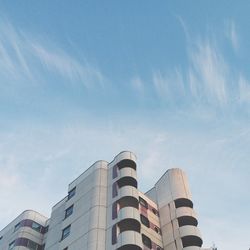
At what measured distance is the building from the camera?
5525 centimetres

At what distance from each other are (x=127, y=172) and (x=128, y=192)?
437 centimetres

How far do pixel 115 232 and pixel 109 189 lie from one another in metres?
9.55

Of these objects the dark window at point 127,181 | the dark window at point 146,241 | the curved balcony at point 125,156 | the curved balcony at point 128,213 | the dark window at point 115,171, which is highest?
the curved balcony at point 125,156

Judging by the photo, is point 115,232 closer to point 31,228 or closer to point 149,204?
point 149,204

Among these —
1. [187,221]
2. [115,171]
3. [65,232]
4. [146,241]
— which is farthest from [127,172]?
[65,232]

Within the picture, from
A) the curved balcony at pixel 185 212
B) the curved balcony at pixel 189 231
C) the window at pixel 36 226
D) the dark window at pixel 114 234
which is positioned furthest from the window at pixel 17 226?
the curved balcony at pixel 189 231

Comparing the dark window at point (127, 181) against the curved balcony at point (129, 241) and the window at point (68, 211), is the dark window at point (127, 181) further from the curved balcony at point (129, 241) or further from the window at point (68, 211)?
the curved balcony at point (129, 241)

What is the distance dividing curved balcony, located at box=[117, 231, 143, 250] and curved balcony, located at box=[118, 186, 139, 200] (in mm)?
6965

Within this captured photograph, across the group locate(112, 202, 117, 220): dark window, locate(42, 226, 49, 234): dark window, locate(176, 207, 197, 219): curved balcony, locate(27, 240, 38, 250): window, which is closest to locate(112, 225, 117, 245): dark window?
locate(112, 202, 117, 220): dark window

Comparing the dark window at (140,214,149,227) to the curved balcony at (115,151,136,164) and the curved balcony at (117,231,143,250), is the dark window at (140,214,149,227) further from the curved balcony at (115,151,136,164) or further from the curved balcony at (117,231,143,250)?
the curved balcony at (115,151,136,164)

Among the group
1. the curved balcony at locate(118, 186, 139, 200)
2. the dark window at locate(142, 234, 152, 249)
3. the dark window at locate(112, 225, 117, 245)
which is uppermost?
the curved balcony at locate(118, 186, 139, 200)

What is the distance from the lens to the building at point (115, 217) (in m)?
55.2

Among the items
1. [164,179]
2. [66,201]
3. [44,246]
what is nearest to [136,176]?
[164,179]

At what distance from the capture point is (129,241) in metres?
51.8
